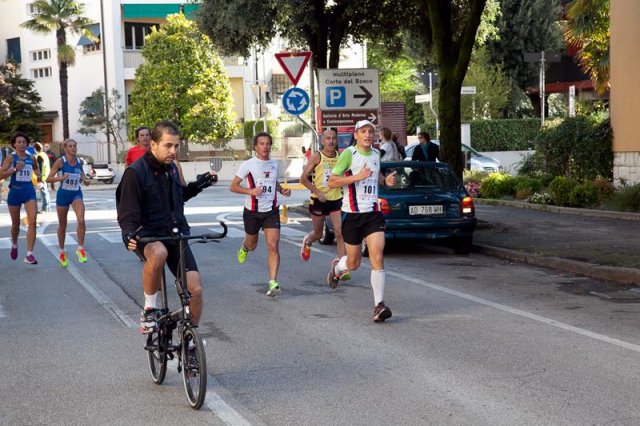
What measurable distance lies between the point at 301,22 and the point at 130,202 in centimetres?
1890

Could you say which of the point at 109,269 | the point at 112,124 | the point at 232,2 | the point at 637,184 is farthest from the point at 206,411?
the point at 112,124

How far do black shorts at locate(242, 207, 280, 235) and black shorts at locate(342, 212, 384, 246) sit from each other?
175 centimetres

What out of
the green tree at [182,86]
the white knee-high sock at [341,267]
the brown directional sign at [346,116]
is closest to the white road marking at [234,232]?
the brown directional sign at [346,116]

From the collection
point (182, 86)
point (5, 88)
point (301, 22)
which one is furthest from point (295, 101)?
point (5, 88)

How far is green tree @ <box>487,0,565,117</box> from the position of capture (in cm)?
5059

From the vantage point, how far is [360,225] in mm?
10148

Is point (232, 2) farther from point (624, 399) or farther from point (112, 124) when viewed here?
point (112, 124)

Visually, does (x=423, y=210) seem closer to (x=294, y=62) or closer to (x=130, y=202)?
(x=294, y=62)

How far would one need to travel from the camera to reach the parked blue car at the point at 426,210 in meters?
15.3

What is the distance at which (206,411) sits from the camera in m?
6.66

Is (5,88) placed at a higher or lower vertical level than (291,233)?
higher

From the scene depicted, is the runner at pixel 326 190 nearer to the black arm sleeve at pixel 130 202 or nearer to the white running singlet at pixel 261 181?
the white running singlet at pixel 261 181

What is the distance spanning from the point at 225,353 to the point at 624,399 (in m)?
3.22

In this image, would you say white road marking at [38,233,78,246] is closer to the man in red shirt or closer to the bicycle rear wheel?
the man in red shirt
